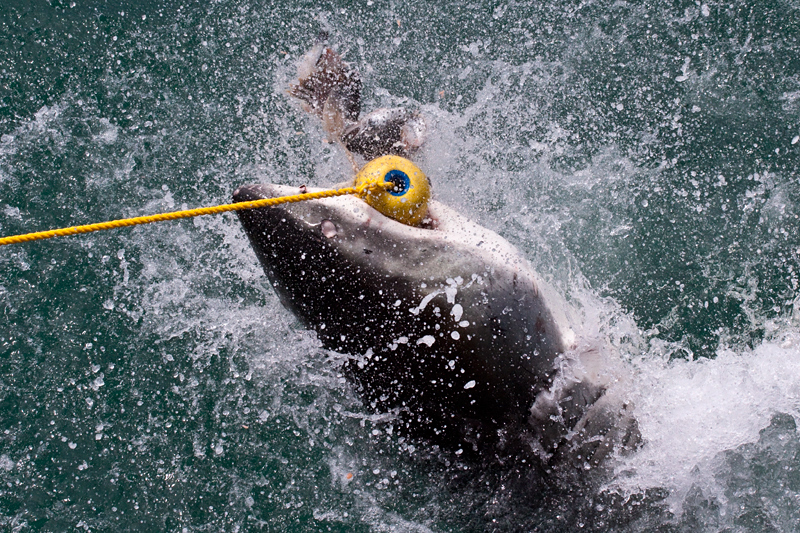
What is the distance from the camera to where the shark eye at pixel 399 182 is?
99.2 inches

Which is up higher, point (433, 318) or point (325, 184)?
point (325, 184)

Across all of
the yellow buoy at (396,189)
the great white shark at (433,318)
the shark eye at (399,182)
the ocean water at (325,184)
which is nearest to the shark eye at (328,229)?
the great white shark at (433,318)

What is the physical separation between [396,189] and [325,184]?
120 centimetres

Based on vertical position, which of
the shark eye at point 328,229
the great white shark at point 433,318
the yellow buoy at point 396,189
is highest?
the yellow buoy at point 396,189

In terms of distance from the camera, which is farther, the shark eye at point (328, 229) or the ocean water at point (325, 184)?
the ocean water at point (325, 184)

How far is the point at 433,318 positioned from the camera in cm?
261

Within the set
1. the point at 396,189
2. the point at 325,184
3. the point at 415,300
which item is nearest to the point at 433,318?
the point at 415,300

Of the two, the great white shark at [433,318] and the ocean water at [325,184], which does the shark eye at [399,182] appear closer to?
the great white shark at [433,318]

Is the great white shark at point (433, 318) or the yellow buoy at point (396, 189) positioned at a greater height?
the yellow buoy at point (396, 189)

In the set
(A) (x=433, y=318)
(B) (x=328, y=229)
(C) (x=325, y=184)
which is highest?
(C) (x=325, y=184)

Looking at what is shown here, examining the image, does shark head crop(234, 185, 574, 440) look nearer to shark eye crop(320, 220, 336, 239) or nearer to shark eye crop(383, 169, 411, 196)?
shark eye crop(320, 220, 336, 239)

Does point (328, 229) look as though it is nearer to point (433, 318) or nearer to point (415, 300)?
point (415, 300)

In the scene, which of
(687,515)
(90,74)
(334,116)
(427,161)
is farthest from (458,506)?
(90,74)

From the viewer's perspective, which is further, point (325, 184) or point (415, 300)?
point (325, 184)
